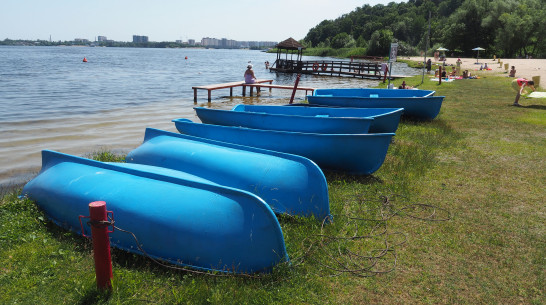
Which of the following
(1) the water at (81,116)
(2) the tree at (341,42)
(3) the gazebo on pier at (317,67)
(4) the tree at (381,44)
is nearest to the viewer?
(1) the water at (81,116)

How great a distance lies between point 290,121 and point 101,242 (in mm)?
5211

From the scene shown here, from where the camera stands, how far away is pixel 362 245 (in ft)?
14.5

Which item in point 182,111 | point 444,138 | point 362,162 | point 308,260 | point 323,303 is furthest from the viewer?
point 182,111

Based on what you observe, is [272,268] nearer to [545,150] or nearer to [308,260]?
[308,260]

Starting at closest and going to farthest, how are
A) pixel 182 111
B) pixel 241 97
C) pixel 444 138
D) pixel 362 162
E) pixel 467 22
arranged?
pixel 362 162, pixel 444 138, pixel 182 111, pixel 241 97, pixel 467 22

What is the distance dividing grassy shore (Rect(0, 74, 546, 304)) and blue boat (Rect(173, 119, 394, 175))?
27 cm

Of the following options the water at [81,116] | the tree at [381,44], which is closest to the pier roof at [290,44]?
the water at [81,116]

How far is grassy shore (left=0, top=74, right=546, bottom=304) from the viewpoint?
3.46 m

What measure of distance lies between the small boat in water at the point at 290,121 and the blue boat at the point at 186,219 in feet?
12.9

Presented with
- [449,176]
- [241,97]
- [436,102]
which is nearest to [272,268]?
[449,176]

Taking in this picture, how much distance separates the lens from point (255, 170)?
5250 mm

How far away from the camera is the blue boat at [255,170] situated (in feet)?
16.1

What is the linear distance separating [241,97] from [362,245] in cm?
1698

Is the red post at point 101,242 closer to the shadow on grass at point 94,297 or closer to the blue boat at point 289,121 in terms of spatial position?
the shadow on grass at point 94,297
